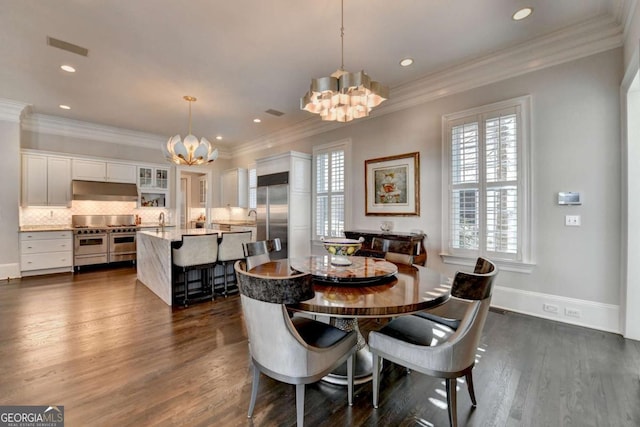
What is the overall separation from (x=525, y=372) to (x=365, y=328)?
4.43ft

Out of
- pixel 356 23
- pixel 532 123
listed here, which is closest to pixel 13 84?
pixel 356 23

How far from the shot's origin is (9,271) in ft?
16.3

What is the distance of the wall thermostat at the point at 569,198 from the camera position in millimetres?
2967

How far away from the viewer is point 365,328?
Result: 2.91m

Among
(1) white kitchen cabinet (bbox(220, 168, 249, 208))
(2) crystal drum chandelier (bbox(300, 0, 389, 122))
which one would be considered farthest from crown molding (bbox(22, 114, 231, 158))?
(2) crystal drum chandelier (bbox(300, 0, 389, 122))

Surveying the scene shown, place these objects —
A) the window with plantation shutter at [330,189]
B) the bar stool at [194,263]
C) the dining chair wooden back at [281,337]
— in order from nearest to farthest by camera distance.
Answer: the dining chair wooden back at [281,337] < the bar stool at [194,263] < the window with plantation shutter at [330,189]

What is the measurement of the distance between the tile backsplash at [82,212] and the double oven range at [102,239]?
13 cm

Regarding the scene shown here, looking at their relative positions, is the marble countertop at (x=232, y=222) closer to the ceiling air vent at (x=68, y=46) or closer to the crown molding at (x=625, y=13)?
the ceiling air vent at (x=68, y=46)

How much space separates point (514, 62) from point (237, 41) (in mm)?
3303

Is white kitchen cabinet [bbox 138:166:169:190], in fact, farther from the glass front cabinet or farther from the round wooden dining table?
the round wooden dining table

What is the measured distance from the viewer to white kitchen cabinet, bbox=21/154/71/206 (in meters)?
5.38

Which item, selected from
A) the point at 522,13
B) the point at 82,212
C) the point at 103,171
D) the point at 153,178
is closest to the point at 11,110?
the point at 103,171

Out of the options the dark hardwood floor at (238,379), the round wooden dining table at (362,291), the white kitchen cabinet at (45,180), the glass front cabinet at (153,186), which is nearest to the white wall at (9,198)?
the white kitchen cabinet at (45,180)

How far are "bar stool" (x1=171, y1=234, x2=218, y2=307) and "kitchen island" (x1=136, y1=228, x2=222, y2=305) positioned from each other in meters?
0.10
